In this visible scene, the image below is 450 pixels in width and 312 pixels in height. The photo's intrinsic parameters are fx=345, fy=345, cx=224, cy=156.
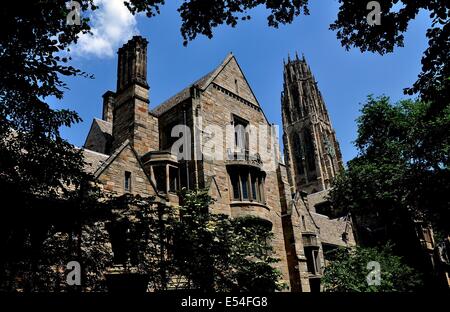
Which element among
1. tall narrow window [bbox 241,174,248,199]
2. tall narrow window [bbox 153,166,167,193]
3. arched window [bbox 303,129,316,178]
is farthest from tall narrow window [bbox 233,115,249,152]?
arched window [bbox 303,129,316,178]

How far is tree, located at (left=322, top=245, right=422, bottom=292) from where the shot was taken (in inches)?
782

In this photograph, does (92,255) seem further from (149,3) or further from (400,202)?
(400,202)

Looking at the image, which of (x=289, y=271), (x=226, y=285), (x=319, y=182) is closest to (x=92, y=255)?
(x=226, y=285)

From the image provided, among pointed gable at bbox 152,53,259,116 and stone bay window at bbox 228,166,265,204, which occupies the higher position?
pointed gable at bbox 152,53,259,116

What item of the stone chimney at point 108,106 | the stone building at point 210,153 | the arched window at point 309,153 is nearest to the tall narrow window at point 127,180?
the stone building at point 210,153

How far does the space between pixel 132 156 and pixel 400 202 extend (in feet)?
66.5

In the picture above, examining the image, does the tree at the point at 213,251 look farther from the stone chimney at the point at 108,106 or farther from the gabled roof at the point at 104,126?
the stone chimney at the point at 108,106

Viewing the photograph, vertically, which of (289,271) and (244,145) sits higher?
(244,145)

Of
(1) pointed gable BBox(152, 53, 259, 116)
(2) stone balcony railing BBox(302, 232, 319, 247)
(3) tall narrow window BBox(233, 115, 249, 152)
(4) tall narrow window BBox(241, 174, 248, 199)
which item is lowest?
(2) stone balcony railing BBox(302, 232, 319, 247)

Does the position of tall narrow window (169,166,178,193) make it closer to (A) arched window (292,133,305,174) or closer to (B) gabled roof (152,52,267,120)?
(B) gabled roof (152,52,267,120)

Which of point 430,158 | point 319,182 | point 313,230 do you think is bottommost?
point 313,230

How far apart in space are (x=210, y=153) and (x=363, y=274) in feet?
38.5

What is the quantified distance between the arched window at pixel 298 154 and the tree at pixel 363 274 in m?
54.2

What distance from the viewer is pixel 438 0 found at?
22.6 feet
